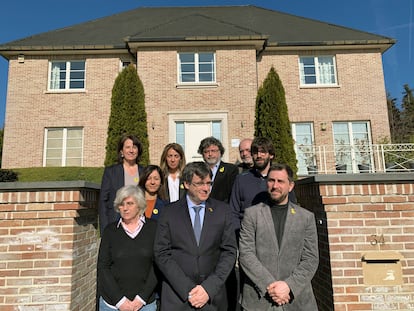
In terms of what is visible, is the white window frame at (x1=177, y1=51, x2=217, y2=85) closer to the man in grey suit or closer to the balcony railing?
the balcony railing

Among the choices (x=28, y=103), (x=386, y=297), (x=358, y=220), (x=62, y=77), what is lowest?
(x=386, y=297)

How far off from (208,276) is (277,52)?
45.2 feet

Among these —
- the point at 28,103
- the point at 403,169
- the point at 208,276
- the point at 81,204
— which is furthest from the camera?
the point at 28,103

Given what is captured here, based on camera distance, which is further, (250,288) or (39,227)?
(39,227)

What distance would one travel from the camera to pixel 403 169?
1180 cm

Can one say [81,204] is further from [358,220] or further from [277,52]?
[277,52]

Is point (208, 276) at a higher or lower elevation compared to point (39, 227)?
lower

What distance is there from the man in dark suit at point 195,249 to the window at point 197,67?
448 inches

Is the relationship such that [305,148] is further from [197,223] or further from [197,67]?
[197,223]

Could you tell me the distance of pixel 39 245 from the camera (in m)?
3.03

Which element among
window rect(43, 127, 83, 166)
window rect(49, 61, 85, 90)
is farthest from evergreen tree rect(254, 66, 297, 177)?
window rect(49, 61, 85, 90)

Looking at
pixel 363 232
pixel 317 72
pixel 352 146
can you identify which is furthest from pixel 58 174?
pixel 317 72

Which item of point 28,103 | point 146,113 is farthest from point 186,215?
point 28,103

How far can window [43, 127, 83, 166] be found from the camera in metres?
13.7
